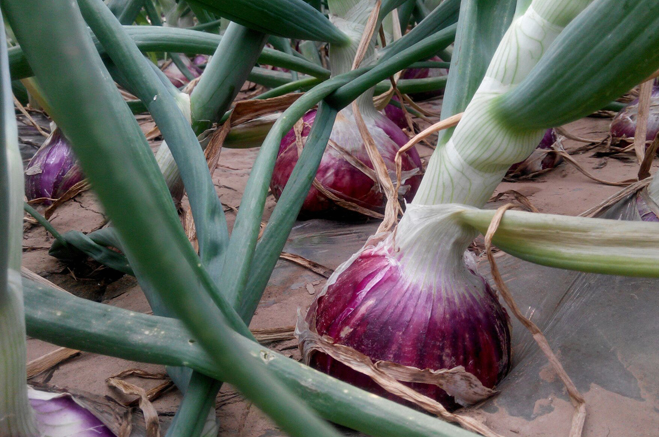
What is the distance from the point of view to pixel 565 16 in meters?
0.51

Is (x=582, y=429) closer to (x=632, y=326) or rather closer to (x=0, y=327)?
(x=632, y=326)

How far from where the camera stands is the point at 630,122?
5.01ft

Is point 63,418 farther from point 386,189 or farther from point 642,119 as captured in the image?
point 642,119

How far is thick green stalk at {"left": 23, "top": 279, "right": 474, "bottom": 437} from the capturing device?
0.36 m

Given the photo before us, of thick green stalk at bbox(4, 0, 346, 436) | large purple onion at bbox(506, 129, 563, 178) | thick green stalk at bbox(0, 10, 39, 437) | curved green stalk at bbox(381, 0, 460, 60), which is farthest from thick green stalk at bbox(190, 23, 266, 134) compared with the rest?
large purple onion at bbox(506, 129, 563, 178)

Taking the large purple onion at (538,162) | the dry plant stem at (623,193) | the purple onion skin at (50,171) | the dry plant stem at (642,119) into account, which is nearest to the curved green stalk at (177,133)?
the dry plant stem at (623,193)

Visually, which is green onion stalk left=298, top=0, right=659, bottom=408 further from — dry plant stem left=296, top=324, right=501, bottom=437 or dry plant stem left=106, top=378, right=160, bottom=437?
dry plant stem left=106, top=378, right=160, bottom=437

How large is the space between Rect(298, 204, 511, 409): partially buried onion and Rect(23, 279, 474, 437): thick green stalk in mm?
176

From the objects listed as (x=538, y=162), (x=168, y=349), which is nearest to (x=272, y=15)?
(x=168, y=349)

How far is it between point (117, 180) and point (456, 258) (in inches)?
19.4

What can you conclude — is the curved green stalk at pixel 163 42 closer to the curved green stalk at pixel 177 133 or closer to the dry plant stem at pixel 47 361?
Result: the curved green stalk at pixel 177 133

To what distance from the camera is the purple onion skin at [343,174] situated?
111cm

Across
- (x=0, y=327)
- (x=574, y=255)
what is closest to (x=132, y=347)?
(x=0, y=327)

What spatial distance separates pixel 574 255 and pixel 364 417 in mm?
220
